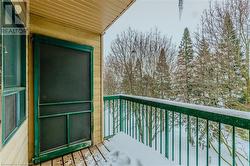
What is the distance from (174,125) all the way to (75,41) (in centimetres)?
264

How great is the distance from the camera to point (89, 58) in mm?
3506

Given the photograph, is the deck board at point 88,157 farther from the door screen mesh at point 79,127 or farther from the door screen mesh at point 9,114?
the door screen mesh at point 9,114

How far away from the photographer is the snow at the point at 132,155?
2438 mm

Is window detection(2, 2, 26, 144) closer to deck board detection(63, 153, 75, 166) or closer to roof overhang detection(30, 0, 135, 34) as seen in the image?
roof overhang detection(30, 0, 135, 34)

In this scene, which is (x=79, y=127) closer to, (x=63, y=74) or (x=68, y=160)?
(x=68, y=160)

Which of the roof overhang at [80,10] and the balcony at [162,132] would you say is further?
the roof overhang at [80,10]

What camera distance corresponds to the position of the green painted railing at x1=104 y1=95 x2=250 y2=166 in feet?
4.99

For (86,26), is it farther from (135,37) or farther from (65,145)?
(135,37)

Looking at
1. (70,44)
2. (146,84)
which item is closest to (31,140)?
(70,44)

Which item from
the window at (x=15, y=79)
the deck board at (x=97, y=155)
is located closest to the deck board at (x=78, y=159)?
the deck board at (x=97, y=155)

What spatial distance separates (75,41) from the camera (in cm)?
327

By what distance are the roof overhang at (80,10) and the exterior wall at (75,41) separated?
0.36 feet

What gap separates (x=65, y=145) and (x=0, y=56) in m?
2.30

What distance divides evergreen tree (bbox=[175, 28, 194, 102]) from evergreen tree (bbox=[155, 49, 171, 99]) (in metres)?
0.47
